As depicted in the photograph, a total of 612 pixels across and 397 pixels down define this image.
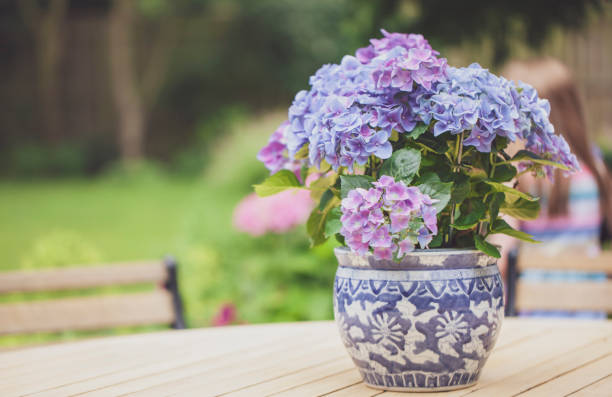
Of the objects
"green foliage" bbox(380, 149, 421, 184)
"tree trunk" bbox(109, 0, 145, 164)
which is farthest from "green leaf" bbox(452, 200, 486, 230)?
"tree trunk" bbox(109, 0, 145, 164)

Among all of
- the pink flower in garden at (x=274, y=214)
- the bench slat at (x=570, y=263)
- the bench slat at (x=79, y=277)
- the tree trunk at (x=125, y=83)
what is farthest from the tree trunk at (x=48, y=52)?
the bench slat at (x=570, y=263)

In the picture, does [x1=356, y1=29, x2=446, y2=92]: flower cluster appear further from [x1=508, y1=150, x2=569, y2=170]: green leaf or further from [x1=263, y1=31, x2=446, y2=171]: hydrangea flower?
[x1=508, y1=150, x2=569, y2=170]: green leaf

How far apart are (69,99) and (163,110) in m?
1.66

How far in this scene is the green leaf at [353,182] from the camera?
3.65ft

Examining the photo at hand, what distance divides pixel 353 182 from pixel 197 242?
3083 millimetres

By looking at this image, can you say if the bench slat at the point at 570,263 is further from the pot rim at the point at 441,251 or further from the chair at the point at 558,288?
the pot rim at the point at 441,251

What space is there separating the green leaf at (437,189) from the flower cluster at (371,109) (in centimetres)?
7

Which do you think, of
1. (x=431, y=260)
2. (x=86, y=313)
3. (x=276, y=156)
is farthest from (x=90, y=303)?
(x=431, y=260)

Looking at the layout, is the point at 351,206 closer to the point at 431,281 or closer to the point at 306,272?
the point at 431,281

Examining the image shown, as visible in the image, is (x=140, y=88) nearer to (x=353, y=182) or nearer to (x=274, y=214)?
(x=274, y=214)

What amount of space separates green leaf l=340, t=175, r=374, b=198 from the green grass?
7.13 ft

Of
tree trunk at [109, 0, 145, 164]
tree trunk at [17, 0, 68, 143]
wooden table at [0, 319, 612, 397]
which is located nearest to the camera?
wooden table at [0, 319, 612, 397]

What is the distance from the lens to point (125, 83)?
12906mm

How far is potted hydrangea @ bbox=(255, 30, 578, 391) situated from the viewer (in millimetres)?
1084
